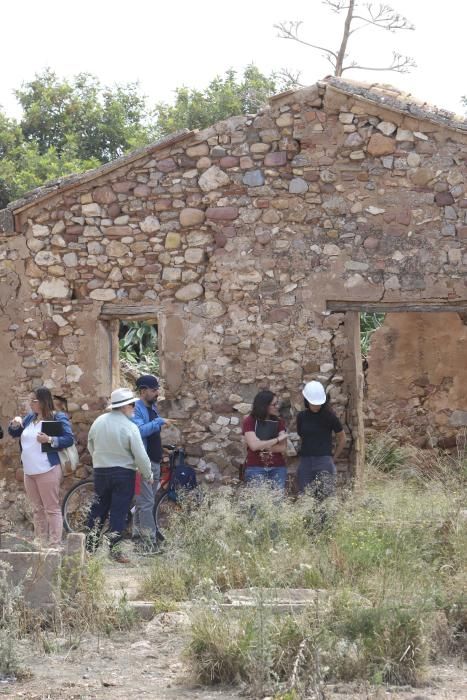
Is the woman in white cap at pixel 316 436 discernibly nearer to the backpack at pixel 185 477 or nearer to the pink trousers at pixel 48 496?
the backpack at pixel 185 477

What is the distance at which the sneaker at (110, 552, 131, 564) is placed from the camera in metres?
8.77

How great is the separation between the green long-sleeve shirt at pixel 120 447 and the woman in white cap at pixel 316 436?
5.06ft

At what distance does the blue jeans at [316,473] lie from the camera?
9453 mm

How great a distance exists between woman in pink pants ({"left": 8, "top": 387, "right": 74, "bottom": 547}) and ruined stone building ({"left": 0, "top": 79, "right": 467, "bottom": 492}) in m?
A: 1.55

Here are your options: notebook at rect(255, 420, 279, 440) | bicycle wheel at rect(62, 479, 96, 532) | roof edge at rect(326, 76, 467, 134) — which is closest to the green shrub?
notebook at rect(255, 420, 279, 440)

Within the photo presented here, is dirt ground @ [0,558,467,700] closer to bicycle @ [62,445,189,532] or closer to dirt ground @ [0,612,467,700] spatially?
dirt ground @ [0,612,467,700]

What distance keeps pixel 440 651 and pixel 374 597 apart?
1.65 feet

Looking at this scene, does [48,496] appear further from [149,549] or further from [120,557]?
[149,549]

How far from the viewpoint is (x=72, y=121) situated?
24578mm

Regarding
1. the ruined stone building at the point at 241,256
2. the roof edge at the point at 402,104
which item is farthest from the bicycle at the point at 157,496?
the roof edge at the point at 402,104

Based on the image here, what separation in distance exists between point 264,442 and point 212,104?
52.9 ft

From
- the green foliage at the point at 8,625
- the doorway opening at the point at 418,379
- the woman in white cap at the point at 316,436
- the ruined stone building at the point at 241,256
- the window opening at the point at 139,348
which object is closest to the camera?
the green foliage at the point at 8,625

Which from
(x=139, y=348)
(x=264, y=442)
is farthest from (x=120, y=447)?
(x=139, y=348)

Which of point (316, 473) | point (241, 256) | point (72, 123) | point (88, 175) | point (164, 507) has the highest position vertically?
point (72, 123)
